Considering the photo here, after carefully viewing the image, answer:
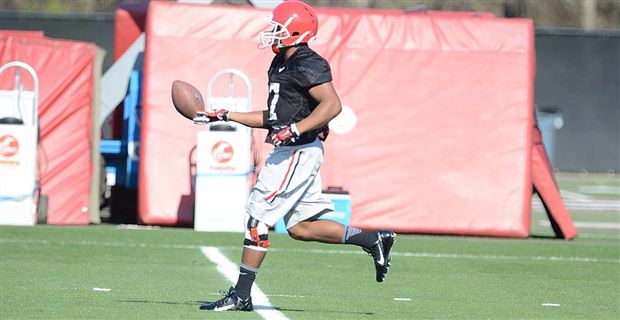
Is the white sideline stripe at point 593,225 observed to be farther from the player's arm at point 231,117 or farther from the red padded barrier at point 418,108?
the player's arm at point 231,117

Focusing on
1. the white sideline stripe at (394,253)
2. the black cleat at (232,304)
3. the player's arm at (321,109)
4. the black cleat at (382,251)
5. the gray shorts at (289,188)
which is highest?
the player's arm at (321,109)

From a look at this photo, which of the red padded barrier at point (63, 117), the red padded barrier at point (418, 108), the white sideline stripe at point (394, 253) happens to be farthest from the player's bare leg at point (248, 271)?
the red padded barrier at point (63, 117)

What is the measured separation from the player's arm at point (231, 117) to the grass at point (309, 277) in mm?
1117

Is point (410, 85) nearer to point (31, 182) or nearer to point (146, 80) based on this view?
point (146, 80)

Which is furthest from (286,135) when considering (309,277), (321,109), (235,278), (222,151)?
(222,151)

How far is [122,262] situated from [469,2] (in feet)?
66.1

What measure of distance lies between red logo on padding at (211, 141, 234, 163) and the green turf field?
2.68 feet

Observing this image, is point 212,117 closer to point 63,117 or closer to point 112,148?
point 63,117

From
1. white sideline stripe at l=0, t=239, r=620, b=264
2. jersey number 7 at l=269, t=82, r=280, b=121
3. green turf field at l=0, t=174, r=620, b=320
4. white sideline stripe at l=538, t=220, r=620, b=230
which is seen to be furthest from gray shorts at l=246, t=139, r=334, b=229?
white sideline stripe at l=538, t=220, r=620, b=230

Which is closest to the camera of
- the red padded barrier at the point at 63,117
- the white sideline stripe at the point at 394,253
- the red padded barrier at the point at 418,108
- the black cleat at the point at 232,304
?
the black cleat at the point at 232,304

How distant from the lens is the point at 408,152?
1370 cm

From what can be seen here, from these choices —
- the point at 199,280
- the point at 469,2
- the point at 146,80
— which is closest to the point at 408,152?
the point at 146,80

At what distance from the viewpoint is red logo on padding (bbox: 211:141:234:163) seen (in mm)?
13125

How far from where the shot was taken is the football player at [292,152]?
750 centimetres
